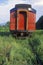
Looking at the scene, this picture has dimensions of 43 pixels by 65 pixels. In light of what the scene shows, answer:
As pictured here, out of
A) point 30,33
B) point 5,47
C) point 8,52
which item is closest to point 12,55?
point 8,52

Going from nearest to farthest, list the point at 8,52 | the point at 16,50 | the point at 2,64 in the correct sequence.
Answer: the point at 2,64 → the point at 8,52 → the point at 16,50

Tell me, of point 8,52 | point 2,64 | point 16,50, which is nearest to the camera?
point 2,64

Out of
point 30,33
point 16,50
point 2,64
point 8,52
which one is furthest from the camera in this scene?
point 30,33

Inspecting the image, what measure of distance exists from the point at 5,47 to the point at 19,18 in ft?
21.5

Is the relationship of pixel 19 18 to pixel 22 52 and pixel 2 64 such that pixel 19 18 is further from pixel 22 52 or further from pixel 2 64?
pixel 2 64

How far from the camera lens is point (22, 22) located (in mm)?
16984

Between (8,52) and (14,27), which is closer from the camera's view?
(8,52)

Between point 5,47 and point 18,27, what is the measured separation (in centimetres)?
642

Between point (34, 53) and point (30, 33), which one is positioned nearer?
point (34, 53)

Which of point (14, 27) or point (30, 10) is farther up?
point (30, 10)

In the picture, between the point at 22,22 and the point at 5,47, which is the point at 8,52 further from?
the point at 22,22

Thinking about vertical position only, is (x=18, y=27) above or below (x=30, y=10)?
below

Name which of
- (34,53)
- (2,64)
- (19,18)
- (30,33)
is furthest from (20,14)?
(2,64)

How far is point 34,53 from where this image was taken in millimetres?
10641
